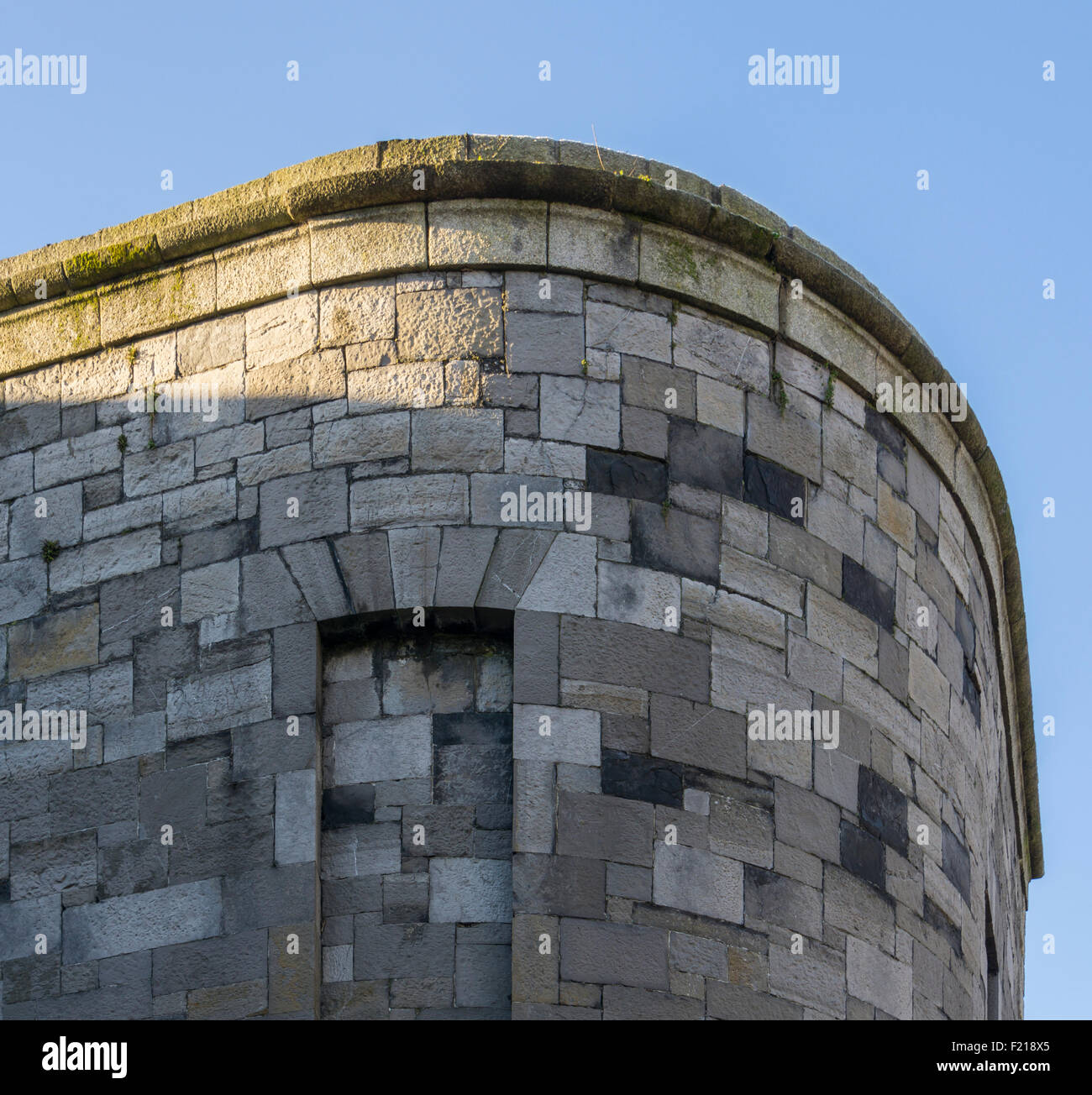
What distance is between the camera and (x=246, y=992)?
35.0 feet

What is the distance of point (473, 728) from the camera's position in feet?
36.4

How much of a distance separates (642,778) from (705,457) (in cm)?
168

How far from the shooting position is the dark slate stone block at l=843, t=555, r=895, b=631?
39.5 feet

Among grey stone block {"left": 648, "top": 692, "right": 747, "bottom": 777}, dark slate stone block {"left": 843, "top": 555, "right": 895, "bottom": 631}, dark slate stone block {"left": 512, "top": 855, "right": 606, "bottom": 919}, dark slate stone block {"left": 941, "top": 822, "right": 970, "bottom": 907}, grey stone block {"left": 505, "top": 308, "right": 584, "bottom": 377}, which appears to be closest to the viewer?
dark slate stone block {"left": 512, "top": 855, "right": 606, "bottom": 919}

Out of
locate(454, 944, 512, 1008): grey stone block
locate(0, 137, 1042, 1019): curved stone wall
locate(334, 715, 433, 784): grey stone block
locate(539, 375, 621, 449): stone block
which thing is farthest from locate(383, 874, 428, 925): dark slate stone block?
locate(539, 375, 621, 449): stone block

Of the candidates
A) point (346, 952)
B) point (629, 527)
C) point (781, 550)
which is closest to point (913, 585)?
point (781, 550)

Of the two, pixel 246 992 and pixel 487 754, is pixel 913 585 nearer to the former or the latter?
pixel 487 754

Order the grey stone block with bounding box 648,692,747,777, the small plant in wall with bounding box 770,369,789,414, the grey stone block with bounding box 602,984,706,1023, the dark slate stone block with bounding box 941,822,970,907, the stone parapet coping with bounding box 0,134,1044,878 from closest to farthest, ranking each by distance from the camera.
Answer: the grey stone block with bounding box 602,984,706,1023 → the grey stone block with bounding box 648,692,747,777 → the stone parapet coping with bounding box 0,134,1044,878 → the small plant in wall with bounding box 770,369,789,414 → the dark slate stone block with bounding box 941,822,970,907

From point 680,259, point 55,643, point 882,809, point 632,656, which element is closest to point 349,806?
point 632,656

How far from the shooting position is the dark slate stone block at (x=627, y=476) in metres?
11.5

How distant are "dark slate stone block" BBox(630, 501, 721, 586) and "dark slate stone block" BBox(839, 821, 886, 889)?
4.33 ft

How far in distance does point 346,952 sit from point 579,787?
1.24 m

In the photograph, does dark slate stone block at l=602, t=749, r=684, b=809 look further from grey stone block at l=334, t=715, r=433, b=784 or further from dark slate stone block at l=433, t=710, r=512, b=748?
grey stone block at l=334, t=715, r=433, b=784
